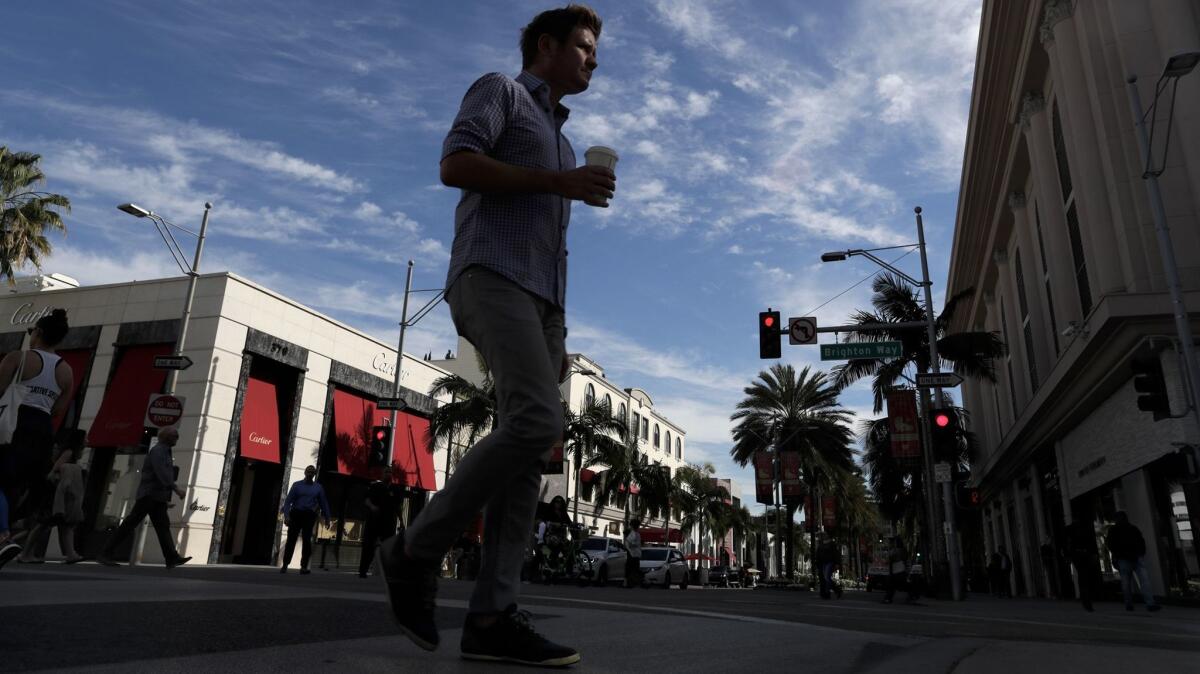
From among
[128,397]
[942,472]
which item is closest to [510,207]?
[942,472]

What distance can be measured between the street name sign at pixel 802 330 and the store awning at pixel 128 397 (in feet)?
54.3

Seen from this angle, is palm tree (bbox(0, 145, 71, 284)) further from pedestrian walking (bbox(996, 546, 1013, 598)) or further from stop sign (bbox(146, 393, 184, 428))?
pedestrian walking (bbox(996, 546, 1013, 598))

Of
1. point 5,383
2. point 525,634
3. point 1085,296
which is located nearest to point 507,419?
point 525,634

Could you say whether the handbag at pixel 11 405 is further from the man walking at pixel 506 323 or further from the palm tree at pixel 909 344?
the palm tree at pixel 909 344

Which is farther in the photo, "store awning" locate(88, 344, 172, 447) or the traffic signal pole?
"store awning" locate(88, 344, 172, 447)

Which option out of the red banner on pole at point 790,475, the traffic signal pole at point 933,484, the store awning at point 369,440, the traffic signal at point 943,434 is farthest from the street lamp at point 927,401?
the store awning at point 369,440

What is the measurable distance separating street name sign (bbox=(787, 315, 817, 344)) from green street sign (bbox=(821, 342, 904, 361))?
609mm

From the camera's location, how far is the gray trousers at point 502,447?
94.9 inches

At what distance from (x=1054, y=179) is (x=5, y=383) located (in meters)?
22.2

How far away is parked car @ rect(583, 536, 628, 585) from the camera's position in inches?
943

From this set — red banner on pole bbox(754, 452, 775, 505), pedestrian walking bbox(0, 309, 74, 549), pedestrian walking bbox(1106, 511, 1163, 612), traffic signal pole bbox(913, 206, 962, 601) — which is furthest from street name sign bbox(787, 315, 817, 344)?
red banner on pole bbox(754, 452, 775, 505)

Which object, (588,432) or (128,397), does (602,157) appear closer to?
(128,397)

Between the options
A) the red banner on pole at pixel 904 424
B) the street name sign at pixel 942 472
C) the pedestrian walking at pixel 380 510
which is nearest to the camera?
the pedestrian walking at pixel 380 510

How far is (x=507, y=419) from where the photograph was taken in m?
2.46
